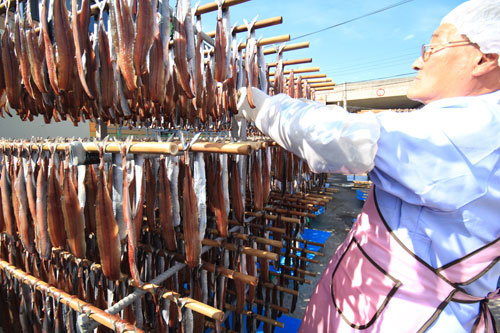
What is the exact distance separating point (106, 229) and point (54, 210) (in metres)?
0.52

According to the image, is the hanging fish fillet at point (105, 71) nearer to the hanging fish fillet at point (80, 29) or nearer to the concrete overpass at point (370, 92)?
the hanging fish fillet at point (80, 29)

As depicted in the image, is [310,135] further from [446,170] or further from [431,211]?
[431,211]

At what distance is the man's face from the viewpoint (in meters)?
0.99

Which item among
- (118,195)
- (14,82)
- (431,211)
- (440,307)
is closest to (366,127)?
(431,211)

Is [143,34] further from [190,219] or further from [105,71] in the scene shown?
[190,219]

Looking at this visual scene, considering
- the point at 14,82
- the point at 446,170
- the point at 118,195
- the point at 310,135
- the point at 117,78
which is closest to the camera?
the point at 446,170

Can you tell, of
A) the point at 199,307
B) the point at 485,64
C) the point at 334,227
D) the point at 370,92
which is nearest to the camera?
the point at 485,64

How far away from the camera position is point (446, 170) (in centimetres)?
83

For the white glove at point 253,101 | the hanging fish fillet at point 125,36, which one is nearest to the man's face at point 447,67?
the white glove at point 253,101

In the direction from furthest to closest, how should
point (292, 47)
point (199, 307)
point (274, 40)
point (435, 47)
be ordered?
1. point (292, 47)
2. point (274, 40)
3. point (199, 307)
4. point (435, 47)

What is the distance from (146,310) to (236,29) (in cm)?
243

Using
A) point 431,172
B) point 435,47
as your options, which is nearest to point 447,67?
point 435,47

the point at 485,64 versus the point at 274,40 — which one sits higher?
the point at 274,40

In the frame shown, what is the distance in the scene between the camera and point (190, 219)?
1.28 meters
